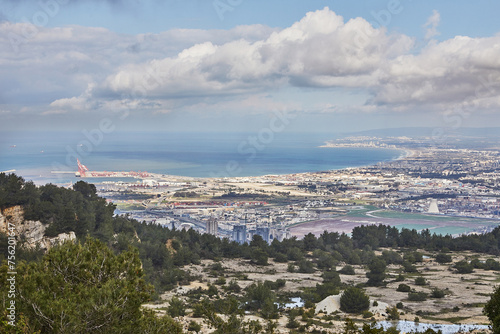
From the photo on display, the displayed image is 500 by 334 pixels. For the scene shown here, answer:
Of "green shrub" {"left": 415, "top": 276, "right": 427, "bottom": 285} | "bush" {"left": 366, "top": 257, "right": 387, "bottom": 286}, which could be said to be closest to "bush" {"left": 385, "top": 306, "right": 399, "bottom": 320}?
"bush" {"left": 366, "top": 257, "right": 387, "bottom": 286}

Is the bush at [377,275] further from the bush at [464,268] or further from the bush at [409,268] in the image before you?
the bush at [464,268]

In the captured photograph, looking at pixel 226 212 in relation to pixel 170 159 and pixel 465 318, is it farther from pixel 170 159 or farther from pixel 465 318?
pixel 170 159

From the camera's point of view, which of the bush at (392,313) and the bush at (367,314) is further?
the bush at (367,314)

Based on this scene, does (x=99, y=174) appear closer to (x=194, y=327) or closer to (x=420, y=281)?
(x=420, y=281)

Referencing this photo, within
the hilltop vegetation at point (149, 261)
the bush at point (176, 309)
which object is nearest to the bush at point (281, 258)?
the hilltop vegetation at point (149, 261)

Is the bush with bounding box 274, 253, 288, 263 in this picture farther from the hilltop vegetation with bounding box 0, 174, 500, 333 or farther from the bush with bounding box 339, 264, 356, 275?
the bush with bounding box 339, 264, 356, 275

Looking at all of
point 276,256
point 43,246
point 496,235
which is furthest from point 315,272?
point 496,235
